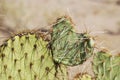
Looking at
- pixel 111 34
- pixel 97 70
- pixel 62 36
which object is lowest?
pixel 97 70

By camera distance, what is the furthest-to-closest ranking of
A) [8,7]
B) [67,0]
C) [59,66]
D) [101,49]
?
[67,0] → [8,7] → [59,66] → [101,49]

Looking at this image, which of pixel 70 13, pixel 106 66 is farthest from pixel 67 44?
pixel 70 13

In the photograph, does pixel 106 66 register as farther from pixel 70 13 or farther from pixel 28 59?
pixel 70 13

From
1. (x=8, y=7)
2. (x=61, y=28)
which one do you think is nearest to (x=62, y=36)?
(x=61, y=28)

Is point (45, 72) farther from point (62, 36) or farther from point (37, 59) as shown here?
point (62, 36)

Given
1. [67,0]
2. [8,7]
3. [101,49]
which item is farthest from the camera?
[67,0]

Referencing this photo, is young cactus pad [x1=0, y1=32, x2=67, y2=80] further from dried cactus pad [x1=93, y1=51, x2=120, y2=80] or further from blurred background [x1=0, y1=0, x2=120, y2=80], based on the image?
blurred background [x1=0, y1=0, x2=120, y2=80]

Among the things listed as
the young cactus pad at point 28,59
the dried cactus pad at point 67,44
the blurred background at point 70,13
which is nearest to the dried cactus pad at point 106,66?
the dried cactus pad at point 67,44
